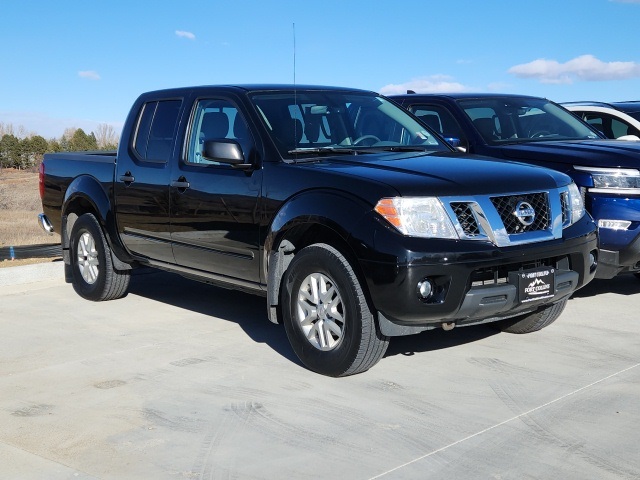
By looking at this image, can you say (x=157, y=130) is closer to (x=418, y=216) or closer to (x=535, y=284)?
(x=418, y=216)

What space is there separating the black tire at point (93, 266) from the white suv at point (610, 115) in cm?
574

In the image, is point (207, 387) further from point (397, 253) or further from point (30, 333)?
point (30, 333)

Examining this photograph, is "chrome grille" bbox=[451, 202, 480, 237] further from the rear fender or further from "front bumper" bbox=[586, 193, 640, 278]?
the rear fender

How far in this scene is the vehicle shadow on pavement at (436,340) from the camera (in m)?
6.18

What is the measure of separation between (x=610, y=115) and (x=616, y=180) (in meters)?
3.78

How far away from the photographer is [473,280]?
520 cm

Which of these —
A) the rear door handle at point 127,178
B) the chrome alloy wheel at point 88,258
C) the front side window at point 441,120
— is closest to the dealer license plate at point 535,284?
the front side window at point 441,120

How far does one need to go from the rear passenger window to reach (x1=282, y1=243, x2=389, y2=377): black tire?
6.23 ft

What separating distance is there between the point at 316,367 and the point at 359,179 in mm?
1185

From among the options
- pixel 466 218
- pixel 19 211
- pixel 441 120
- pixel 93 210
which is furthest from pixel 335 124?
pixel 19 211

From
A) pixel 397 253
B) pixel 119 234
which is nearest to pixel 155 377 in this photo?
pixel 397 253

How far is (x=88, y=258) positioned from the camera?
8148 millimetres

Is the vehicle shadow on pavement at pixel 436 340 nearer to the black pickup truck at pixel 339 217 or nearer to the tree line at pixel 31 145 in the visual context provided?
the black pickup truck at pixel 339 217

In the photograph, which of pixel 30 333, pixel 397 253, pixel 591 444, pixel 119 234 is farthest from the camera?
pixel 119 234
